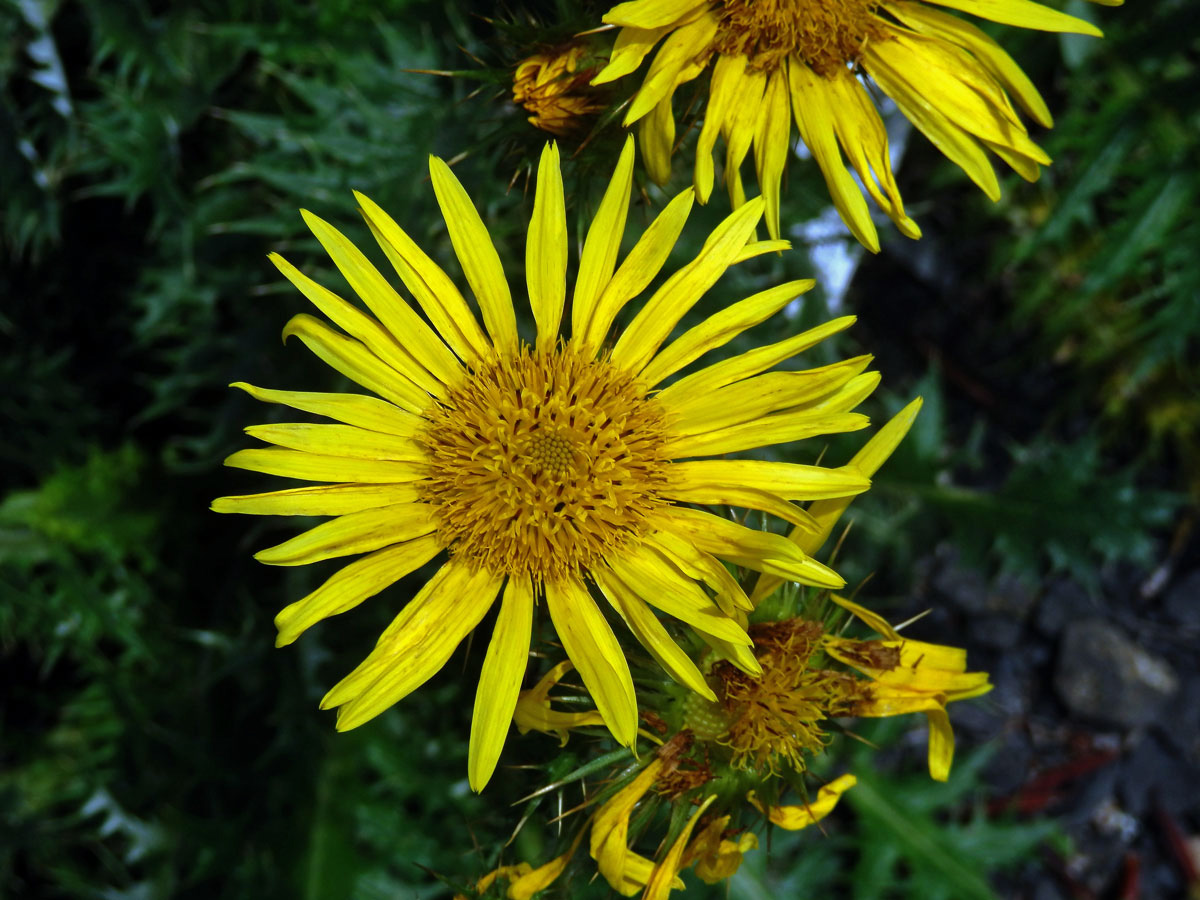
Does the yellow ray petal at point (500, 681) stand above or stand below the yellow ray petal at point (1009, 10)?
below

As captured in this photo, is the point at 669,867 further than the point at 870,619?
No

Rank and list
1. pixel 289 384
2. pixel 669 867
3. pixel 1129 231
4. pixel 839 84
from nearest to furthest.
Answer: pixel 669 867, pixel 839 84, pixel 289 384, pixel 1129 231

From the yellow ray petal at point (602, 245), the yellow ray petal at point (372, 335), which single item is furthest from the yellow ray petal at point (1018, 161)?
the yellow ray petal at point (372, 335)

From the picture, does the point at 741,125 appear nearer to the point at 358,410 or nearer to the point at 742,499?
the point at 742,499

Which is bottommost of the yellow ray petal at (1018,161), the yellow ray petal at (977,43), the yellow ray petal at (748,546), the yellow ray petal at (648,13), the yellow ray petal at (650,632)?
the yellow ray petal at (650,632)

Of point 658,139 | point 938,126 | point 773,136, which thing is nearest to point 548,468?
point 658,139

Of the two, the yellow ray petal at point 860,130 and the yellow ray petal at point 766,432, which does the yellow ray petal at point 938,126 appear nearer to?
the yellow ray petal at point 860,130

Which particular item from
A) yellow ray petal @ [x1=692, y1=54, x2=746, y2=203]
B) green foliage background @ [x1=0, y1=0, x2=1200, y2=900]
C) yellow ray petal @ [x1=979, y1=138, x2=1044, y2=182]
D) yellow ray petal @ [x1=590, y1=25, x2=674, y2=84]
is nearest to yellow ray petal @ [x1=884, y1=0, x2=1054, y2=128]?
yellow ray petal @ [x1=979, y1=138, x2=1044, y2=182]
